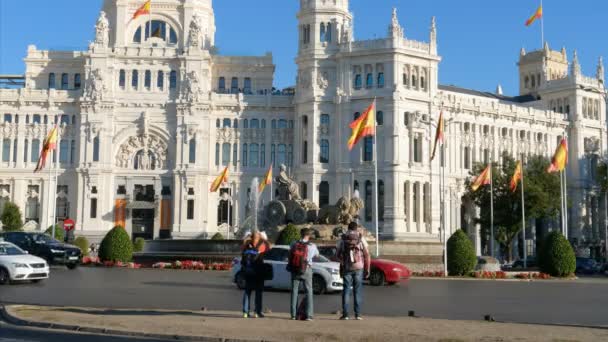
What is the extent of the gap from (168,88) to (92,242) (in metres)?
18.8

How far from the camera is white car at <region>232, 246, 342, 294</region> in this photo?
91.2 feet

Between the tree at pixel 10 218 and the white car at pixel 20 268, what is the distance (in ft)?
179

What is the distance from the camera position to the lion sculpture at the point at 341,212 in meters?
46.7

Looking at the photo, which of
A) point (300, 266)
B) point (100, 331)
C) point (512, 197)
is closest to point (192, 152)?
point (512, 197)

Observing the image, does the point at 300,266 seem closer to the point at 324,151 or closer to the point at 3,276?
the point at 3,276

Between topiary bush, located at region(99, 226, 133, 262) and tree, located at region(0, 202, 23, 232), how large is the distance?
132ft

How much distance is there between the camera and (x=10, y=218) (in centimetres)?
8275

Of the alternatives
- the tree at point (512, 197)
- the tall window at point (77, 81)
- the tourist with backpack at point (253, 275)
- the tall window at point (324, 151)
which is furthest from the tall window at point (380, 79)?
the tourist with backpack at point (253, 275)

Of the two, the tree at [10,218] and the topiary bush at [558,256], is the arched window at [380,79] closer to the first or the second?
the tree at [10,218]

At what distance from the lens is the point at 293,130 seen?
91188mm

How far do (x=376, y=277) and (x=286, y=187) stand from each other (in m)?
15.8

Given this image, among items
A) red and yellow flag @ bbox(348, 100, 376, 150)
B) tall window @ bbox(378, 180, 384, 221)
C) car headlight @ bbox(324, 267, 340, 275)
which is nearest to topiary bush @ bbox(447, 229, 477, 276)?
red and yellow flag @ bbox(348, 100, 376, 150)

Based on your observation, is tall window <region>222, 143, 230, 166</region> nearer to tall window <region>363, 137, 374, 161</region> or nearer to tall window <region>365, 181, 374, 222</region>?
tall window <region>363, 137, 374, 161</region>

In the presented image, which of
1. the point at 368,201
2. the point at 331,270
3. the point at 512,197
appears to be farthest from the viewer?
the point at 368,201
